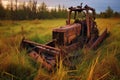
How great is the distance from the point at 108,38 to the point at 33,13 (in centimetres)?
5300

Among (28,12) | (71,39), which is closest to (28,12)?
(28,12)

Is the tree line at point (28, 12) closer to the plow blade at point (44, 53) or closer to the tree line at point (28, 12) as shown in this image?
the tree line at point (28, 12)

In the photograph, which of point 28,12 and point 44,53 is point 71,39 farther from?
point 28,12

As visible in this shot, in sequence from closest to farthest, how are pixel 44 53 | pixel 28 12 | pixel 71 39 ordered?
pixel 44 53 < pixel 71 39 < pixel 28 12

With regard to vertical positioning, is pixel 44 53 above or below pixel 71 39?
below

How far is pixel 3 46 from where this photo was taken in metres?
7.98

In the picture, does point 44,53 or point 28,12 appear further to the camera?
point 28,12

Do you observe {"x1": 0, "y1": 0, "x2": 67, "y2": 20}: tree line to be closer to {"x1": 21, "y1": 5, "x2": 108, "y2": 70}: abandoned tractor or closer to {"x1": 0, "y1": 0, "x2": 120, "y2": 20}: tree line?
{"x1": 0, "y1": 0, "x2": 120, "y2": 20}: tree line

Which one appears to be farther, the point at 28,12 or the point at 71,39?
the point at 28,12

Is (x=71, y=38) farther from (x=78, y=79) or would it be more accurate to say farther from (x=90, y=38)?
(x=78, y=79)

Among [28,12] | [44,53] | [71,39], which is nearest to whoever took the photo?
[44,53]

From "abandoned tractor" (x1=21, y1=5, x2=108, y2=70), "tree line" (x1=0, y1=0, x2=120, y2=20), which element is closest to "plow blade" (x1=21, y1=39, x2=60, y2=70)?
"abandoned tractor" (x1=21, y1=5, x2=108, y2=70)

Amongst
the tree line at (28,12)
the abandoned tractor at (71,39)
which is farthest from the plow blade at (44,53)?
the tree line at (28,12)

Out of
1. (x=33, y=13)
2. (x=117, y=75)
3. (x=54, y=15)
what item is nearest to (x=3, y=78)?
(x=117, y=75)
